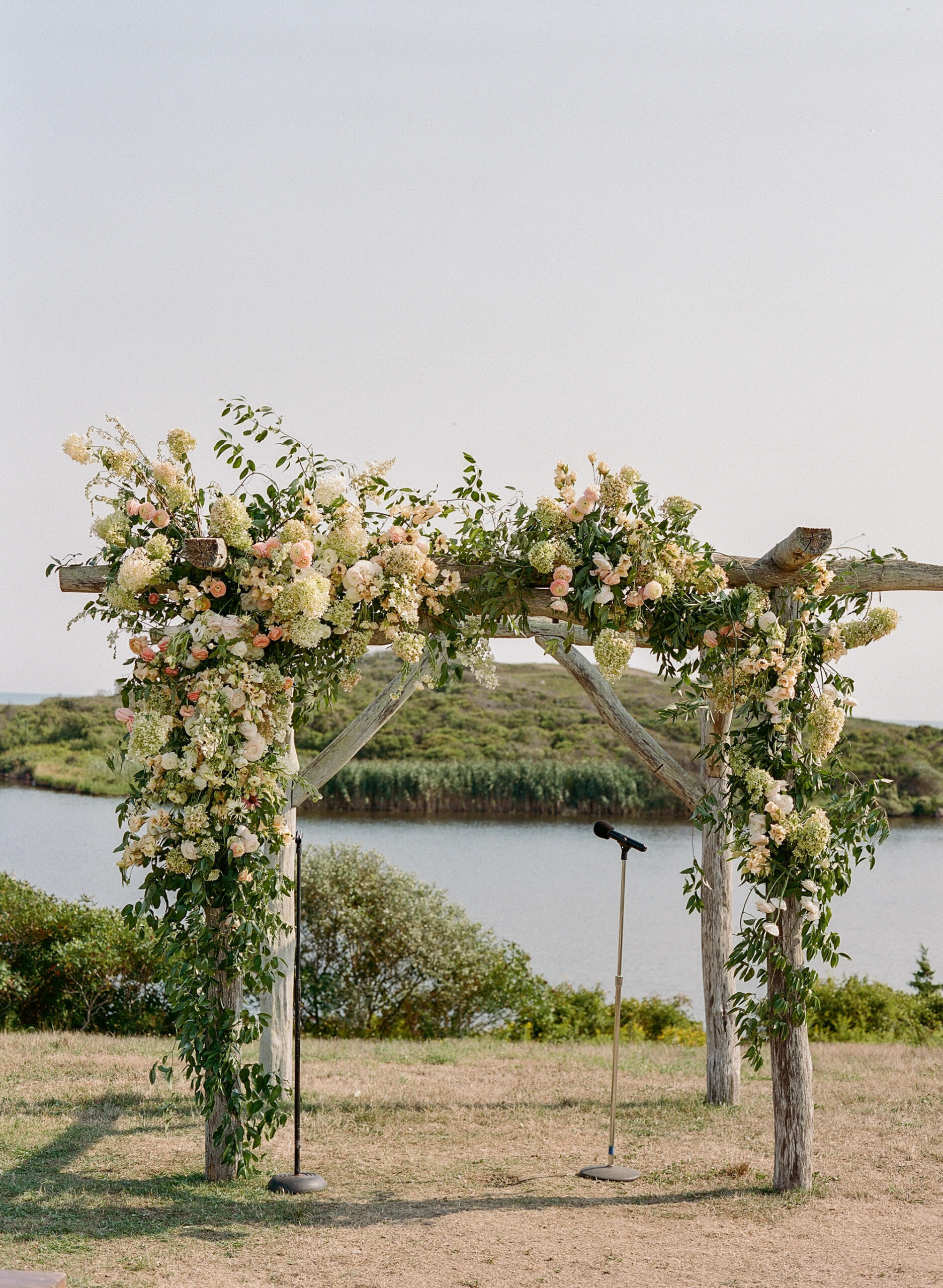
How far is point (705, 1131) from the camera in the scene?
19.4 feet

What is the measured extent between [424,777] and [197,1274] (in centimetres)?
1859

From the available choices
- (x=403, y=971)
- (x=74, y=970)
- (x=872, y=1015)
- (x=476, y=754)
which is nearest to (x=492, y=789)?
(x=476, y=754)

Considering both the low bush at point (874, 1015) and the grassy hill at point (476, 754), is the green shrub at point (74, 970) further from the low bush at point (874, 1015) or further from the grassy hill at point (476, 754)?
the grassy hill at point (476, 754)

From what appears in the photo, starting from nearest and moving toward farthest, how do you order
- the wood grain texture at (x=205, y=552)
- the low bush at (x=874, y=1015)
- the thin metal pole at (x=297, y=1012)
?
the wood grain texture at (x=205, y=552) < the thin metal pole at (x=297, y=1012) < the low bush at (x=874, y=1015)

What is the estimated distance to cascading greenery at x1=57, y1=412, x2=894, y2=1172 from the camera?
450 centimetres

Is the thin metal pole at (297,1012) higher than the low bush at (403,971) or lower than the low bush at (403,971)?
higher

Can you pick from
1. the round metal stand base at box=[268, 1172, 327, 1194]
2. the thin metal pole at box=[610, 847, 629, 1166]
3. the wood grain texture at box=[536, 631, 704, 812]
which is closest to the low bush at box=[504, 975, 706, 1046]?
the wood grain texture at box=[536, 631, 704, 812]

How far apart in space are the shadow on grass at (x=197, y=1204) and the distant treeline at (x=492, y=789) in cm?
1671

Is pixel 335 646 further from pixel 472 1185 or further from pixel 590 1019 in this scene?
pixel 590 1019

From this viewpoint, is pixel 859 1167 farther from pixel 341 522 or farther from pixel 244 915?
pixel 341 522

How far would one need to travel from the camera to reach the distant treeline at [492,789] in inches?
866

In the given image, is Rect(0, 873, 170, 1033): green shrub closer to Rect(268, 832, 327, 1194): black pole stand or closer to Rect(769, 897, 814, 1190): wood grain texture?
Rect(268, 832, 327, 1194): black pole stand

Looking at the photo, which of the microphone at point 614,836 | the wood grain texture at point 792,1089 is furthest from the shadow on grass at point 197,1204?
the microphone at point 614,836

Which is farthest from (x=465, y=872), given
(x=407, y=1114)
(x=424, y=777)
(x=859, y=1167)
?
(x=859, y=1167)
